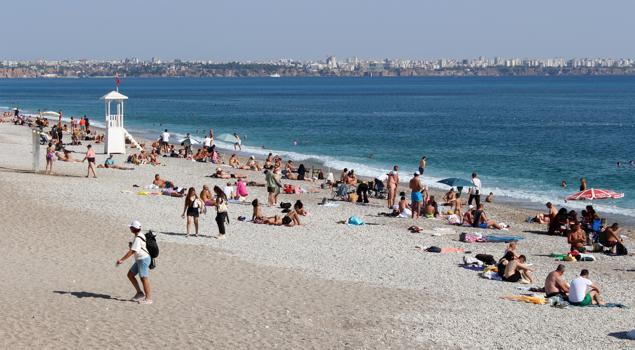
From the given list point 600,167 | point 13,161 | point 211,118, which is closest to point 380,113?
point 211,118

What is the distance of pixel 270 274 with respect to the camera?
1644cm

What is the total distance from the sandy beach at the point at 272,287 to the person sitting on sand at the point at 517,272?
0.23 m

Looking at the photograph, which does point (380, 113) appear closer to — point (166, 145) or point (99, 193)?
point (166, 145)

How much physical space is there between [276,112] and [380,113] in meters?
11.2

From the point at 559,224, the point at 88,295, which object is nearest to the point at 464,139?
the point at 559,224

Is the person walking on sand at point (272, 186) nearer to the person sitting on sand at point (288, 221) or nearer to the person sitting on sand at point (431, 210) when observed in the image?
the person sitting on sand at point (288, 221)

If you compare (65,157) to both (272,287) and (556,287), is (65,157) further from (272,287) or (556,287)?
(556,287)

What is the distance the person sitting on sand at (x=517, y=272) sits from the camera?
653 inches

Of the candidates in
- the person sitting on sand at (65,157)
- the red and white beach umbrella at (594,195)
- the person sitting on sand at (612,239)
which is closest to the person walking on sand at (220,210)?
the person sitting on sand at (612,239)

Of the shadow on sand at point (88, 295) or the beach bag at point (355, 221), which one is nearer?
the shadow on sand at point (88, 295)

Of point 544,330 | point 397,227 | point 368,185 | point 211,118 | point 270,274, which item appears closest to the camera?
point 544,330

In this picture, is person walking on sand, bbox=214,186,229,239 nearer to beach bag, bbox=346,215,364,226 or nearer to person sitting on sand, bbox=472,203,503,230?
beach bag, bbox=346,215,364,226

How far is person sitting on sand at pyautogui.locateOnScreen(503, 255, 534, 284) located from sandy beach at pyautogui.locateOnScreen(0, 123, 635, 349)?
0.23 metres

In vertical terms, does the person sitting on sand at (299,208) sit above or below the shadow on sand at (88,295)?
below
